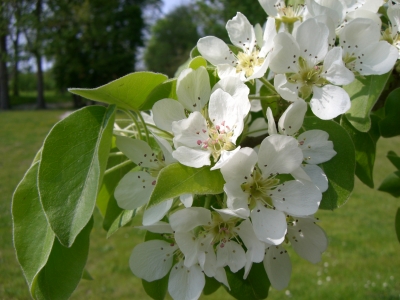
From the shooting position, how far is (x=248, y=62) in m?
0.98

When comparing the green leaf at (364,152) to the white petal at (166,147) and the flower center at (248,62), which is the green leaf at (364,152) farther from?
the white petal at (166,147)

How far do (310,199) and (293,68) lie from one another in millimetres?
277

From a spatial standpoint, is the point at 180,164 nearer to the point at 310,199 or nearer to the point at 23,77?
the point at 310,199

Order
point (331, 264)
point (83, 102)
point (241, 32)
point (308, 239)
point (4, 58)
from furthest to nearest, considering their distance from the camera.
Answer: point (83, 102) < point (4, 58) < point (331, 264) < point (241, 32) < point (308, 239)

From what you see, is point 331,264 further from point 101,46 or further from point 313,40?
point 101,46

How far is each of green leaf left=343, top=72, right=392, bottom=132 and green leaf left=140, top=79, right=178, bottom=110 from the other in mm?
397

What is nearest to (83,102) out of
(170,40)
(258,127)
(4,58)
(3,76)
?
(3,76)

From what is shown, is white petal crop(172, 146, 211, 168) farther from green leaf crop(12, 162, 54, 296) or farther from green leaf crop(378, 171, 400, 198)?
green leaf crop(378, 171, 400, 198)

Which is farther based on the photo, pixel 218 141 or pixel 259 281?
pixel 259 281

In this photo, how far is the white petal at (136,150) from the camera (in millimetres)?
Answer: 898

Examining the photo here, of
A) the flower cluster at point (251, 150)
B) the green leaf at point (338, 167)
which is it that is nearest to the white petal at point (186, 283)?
the flower cluster at point (251, 150)

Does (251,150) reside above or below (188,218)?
above

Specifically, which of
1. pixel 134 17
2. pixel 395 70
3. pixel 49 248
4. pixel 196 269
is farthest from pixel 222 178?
pixel 134 17

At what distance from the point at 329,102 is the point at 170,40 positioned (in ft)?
104
